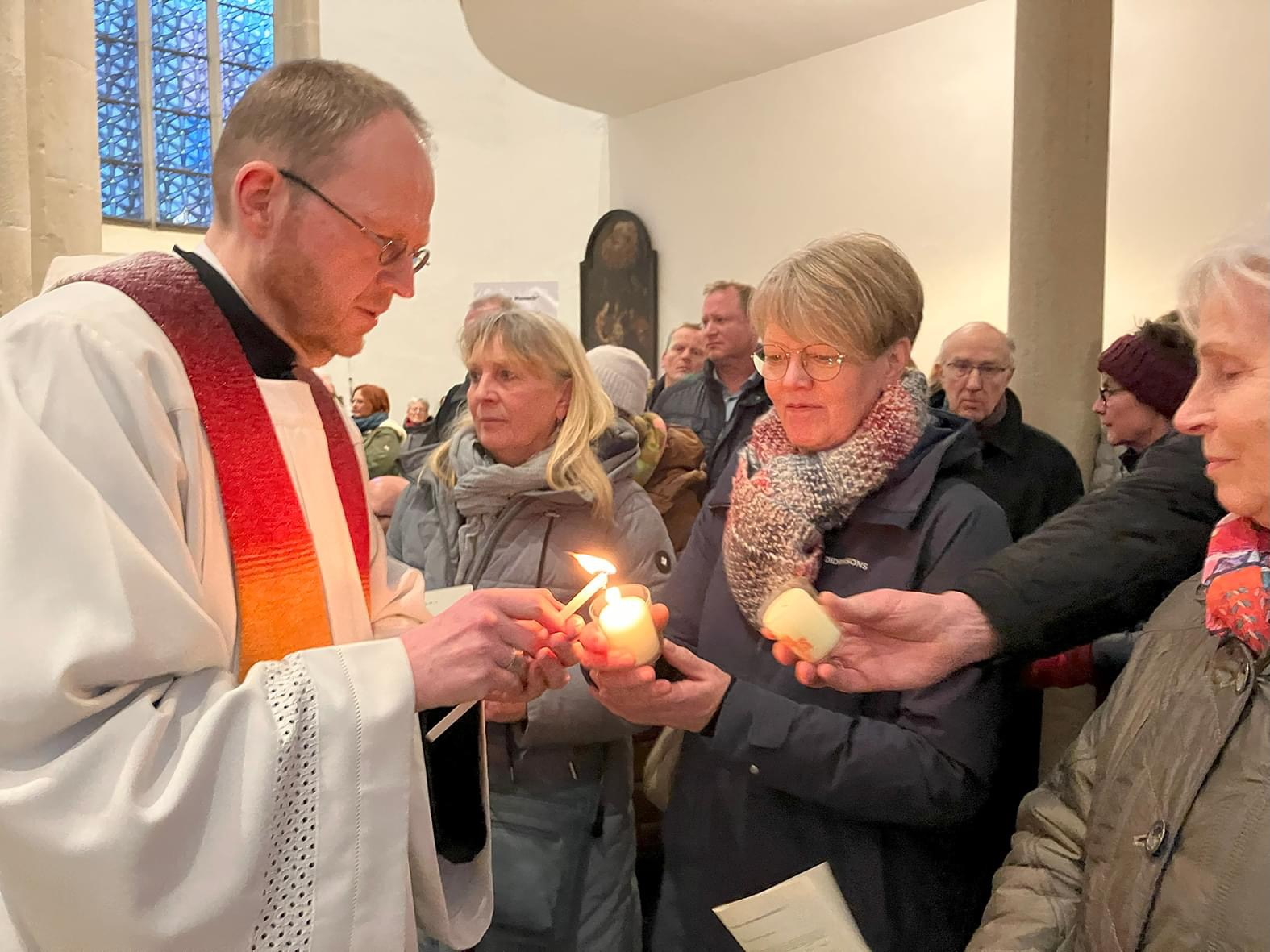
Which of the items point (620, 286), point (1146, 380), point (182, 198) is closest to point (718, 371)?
point (1146, 380)

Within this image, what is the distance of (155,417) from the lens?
1.47 metres

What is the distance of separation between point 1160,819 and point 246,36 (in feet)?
44.9

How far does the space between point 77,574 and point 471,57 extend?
1192cm

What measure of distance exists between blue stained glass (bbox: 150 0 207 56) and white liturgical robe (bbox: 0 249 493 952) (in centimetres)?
1252

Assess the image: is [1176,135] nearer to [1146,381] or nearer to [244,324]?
[1146,381]

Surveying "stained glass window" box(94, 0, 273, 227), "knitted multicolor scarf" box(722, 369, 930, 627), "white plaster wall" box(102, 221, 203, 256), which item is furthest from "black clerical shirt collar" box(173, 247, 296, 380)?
"stained glass window" box(94, 0, 273, 227)

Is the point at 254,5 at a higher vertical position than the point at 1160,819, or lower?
higher

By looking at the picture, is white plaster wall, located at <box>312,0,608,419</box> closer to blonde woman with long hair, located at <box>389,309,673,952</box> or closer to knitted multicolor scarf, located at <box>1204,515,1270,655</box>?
blonde woman with long hair, located at <box>389,309,673,952</box>

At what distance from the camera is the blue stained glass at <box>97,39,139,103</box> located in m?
11.7

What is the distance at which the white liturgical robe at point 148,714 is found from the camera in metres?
1.25

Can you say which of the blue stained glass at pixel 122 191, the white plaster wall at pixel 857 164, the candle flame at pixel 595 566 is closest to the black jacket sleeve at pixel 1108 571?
the candle flame at pixel 595 566

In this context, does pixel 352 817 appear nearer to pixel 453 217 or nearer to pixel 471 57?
pixel 453 217

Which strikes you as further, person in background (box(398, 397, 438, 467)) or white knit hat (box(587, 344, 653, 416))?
white knit hat (box(587, 344, 653, 416))

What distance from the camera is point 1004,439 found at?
364cm
